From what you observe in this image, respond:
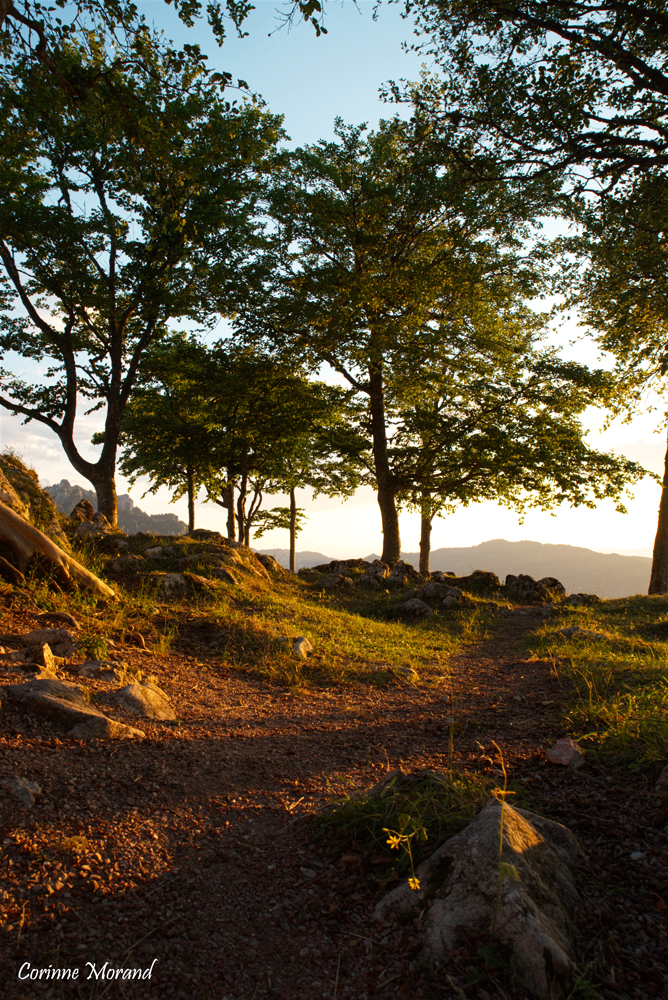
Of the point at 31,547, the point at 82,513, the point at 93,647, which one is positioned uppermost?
the point at 82,513

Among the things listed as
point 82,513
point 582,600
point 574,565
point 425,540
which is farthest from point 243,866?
point 574,565

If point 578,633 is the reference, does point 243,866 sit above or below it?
below

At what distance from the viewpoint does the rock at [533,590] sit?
17188 mm

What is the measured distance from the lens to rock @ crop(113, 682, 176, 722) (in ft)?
15.2

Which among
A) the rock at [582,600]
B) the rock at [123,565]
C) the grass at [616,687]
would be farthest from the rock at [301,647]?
the rock at [582,600]

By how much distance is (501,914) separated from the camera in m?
2.17

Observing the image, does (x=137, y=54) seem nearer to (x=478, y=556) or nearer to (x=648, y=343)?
(x=648, y=343)

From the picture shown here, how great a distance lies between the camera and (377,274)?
55.6 ft

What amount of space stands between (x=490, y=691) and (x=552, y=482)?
14737 mm

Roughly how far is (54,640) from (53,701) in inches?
66.8

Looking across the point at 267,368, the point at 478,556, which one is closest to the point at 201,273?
the point at 267,368

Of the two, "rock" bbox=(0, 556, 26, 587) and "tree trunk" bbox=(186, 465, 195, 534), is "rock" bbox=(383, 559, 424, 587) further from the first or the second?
"tree trunk" bbox=(186, 465, 195, 534)

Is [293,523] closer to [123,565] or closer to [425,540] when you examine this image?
[425,540]

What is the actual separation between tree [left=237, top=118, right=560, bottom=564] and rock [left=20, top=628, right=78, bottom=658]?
45.2 feet
